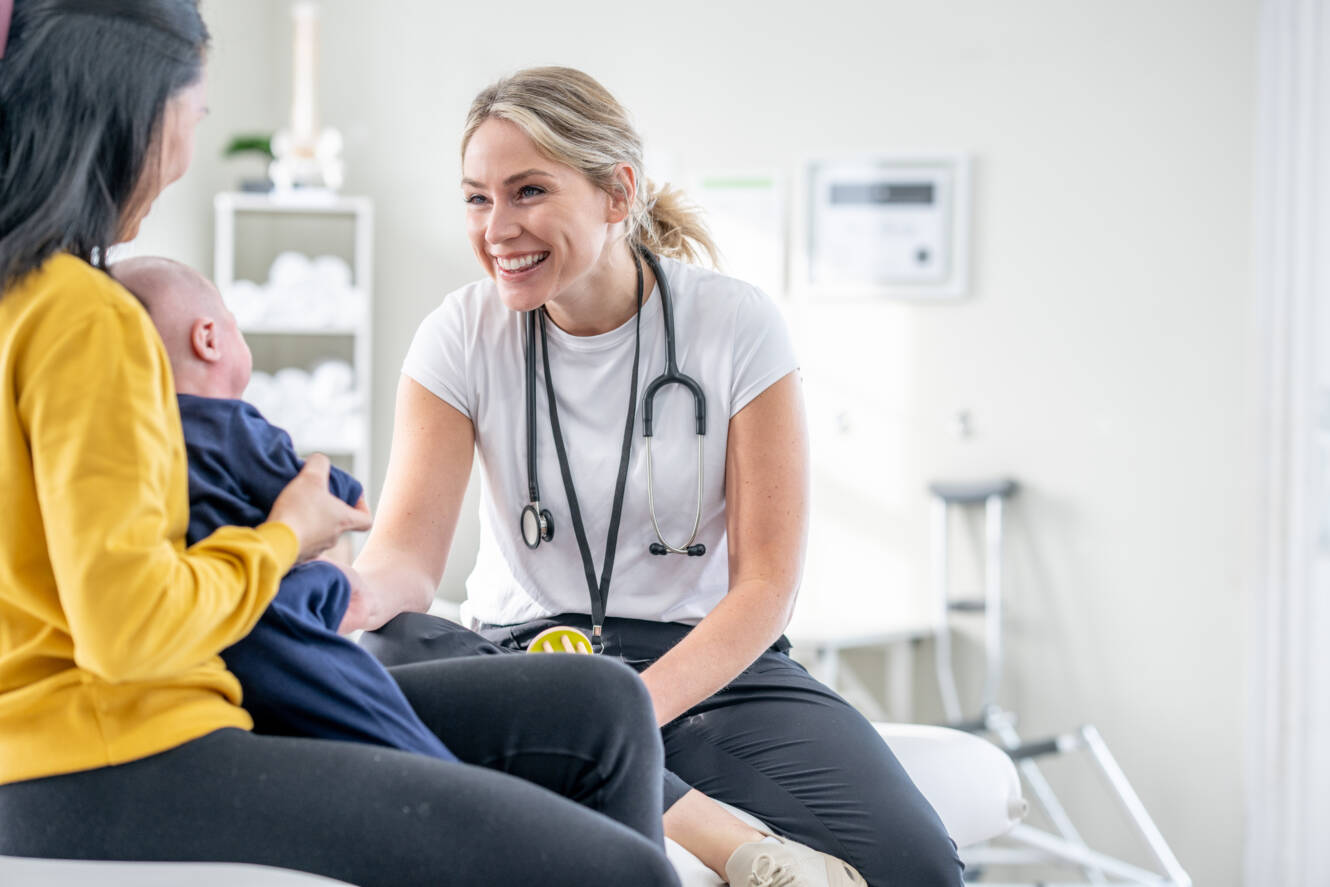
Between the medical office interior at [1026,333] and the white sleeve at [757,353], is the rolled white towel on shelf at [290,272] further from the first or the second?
the white sleeve at [757,353]

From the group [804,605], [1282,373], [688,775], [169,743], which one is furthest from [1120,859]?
[169,743]

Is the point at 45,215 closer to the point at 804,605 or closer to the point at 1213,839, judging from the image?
the point at 804,605

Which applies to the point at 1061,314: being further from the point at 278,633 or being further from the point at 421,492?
the point at 278,633

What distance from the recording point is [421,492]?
60.6 inches

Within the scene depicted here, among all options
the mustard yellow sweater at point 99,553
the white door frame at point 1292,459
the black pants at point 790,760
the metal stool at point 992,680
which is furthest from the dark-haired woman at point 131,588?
the white door frame at point 1292,459

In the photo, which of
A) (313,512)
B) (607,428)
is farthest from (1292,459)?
(313,512)

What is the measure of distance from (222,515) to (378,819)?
254mm

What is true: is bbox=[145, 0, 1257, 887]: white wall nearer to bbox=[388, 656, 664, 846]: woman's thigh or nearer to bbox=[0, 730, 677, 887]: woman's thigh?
bbox=[388, 656, 664, 846]: woman's thigh

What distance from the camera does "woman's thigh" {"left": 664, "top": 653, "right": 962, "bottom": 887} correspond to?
125 cm

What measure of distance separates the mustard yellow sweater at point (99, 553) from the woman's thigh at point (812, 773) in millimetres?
650

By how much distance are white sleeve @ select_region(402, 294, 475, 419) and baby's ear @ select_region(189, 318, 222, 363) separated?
2.05 feet

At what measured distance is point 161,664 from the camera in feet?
2.61

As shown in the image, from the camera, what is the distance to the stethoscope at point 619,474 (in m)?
1.49

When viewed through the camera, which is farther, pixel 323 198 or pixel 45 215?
pixel 323 198
